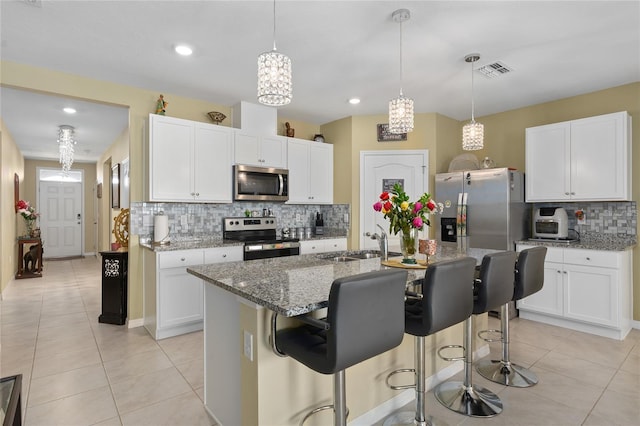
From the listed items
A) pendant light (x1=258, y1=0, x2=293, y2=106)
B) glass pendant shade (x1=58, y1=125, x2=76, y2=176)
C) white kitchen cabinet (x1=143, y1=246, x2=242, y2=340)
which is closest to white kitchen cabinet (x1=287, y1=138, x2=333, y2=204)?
white kitchen cabinet (x1=143, y1=246, x2=242, y2=340)

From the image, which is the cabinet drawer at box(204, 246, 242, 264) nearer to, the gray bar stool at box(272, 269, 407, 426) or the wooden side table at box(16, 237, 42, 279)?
the gray bar stool at box(272, 269, 407, 426)

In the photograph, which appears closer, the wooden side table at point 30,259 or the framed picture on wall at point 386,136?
the framed picture on wall at point 386,136

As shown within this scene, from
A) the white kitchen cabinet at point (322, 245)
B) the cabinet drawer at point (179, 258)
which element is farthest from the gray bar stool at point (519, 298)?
the cabinet drawer at point (179, 258)


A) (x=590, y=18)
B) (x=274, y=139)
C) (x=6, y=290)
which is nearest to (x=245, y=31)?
(x=274, y=139)

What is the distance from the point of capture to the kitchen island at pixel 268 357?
1.56 meters

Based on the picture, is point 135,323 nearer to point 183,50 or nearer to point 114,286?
point 114,286

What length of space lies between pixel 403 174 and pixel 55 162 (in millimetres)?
8810

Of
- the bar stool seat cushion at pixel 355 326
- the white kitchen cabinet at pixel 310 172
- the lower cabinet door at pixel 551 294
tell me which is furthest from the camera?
the white kitchen cabinet at pixel 310 172

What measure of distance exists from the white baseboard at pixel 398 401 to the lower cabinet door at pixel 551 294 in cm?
174

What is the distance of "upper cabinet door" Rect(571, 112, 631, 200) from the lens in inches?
136

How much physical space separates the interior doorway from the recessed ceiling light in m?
7.98

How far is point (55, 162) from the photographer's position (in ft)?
28.3

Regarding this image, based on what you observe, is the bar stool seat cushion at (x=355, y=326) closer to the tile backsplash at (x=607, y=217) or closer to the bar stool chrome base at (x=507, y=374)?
the bar stool chrome base at (x=507, y=374)

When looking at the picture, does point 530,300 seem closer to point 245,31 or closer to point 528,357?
point 528,357
